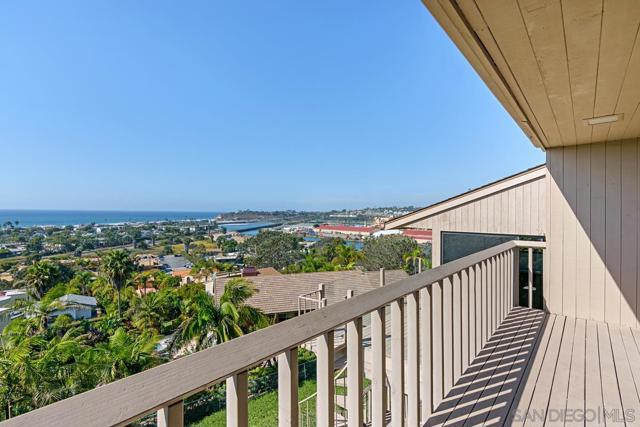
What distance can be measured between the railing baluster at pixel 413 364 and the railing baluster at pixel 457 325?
0.53m

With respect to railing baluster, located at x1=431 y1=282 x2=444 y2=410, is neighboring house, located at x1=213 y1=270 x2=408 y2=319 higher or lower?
lower

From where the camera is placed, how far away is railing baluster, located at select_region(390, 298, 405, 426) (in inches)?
60.6

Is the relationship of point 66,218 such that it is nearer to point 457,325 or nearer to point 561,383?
point 457,325

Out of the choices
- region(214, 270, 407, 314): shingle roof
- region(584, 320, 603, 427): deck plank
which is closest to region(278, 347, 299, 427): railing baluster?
region(584, 320, 603, 427): deck plank

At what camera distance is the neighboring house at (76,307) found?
47.2 ft

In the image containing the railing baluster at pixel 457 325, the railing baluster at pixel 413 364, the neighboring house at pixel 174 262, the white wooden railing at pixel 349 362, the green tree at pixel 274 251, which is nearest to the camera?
the white wooden railing at pixel 349 362

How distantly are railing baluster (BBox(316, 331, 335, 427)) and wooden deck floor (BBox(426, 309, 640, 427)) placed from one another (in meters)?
1.01

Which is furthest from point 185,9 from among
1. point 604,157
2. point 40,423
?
point 40,423

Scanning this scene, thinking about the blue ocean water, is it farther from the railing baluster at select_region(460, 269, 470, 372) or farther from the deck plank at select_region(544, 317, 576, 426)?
the deck plank at select_region(544, 317, 576, 426)

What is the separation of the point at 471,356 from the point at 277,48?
14.5 m

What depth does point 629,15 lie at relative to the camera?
4.09ft

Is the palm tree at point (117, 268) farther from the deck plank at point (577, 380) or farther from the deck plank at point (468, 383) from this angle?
the deck plank at point (577, 380)

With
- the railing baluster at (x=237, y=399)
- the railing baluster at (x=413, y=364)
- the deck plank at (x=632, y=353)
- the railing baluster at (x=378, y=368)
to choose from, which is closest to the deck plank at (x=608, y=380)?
the deck plank at (x=632, y=353)

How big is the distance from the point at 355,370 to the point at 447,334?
104 cm
